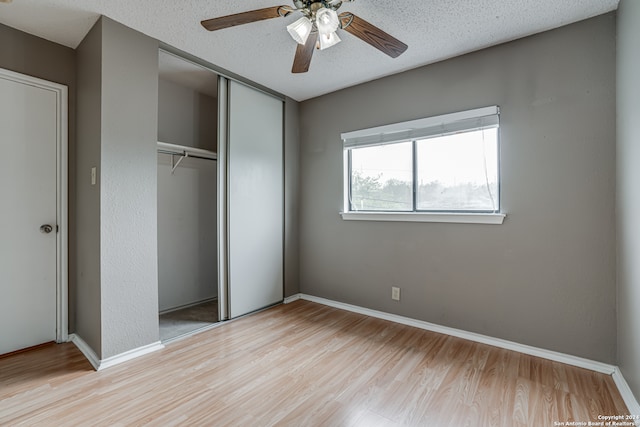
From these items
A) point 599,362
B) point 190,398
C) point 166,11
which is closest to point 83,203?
point 166,11

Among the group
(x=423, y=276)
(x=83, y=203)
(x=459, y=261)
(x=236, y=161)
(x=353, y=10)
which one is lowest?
(x=423, y=276)

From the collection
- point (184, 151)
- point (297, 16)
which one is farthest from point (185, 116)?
point (297, 16)

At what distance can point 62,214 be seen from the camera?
242 cm

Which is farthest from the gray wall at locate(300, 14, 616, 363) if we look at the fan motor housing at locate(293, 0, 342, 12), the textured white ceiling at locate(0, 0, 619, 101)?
the fan motor housing at locate(293, 0, 342, 12)

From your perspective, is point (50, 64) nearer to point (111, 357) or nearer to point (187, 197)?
point (187, 197)

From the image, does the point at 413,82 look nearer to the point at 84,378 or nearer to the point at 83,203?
the point at 83,203

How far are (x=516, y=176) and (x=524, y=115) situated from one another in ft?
1.50

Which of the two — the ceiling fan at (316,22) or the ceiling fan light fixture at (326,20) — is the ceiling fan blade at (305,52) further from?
the ceiling fan light fixture at (326,20)

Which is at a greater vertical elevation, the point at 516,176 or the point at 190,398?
the point at 516,176

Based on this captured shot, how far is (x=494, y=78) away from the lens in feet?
7.77

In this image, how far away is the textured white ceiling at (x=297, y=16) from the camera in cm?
191

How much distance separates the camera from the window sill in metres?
2.36

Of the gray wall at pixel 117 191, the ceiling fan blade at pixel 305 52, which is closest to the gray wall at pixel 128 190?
the gray wall at pixel 117 191

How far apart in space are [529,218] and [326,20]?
77.4 inches
